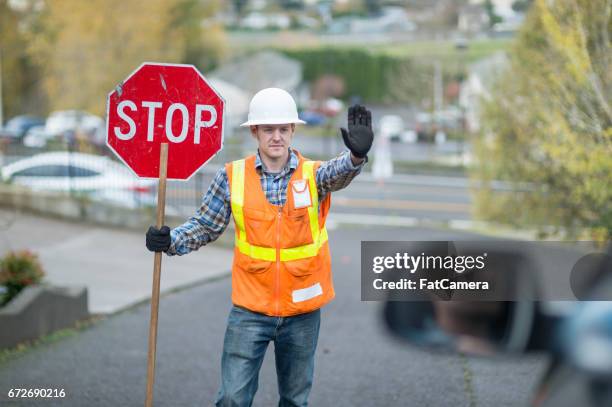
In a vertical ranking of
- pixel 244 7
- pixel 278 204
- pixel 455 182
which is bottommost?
pixel 455 182

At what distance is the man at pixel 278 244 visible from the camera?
5098 mm

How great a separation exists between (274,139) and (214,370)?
372 cm

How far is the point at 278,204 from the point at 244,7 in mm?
75683

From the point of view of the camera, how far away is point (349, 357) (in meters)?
8.96

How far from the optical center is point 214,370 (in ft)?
27.7

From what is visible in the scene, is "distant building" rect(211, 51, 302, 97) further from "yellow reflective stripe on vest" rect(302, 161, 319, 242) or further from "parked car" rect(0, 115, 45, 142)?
"yellow reflective stripe on vest" rect(302, 161, 319, 242)

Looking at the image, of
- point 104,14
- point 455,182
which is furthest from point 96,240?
point 104,14

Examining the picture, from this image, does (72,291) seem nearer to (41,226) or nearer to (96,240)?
(96,240)

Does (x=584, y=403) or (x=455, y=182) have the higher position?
(x=584, y=403)

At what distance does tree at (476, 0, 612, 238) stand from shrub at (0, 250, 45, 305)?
664 centimetres

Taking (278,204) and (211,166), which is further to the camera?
(211,166)

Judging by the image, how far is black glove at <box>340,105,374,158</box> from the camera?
5082 mm

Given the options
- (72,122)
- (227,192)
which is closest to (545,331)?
(227,192)

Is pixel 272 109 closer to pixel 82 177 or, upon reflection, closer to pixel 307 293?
pixel 307 293
